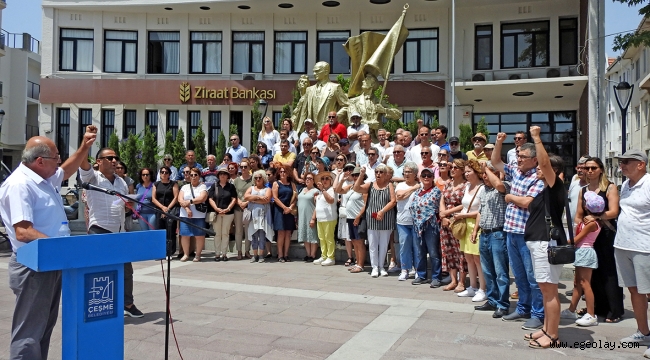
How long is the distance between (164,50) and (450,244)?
77.9 feet

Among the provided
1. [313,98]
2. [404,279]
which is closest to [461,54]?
[313,98]

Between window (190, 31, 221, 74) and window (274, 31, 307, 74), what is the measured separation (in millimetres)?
3006

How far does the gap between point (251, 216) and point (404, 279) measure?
141 inches

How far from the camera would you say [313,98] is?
14.5 m

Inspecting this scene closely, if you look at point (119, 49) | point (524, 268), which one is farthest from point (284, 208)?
point (119, 49)

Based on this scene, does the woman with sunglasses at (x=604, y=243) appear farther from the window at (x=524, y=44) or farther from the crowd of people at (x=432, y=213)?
the window at (x=524, y=44)

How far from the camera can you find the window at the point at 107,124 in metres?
28.9

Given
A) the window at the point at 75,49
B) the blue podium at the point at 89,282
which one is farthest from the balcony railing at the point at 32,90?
the blue podium at the point at 89,282

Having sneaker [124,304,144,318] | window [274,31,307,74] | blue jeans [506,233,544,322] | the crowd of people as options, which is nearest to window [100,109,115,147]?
window [274,31,307,74]

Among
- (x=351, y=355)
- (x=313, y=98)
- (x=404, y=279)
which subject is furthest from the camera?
(x=313, y=98)

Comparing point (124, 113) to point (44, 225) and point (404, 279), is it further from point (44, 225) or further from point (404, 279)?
point (44, 225)

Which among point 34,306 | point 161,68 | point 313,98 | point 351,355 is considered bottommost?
point 351,355

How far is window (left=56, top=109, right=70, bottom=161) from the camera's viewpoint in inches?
1142

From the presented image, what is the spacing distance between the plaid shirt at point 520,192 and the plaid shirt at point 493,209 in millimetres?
474
